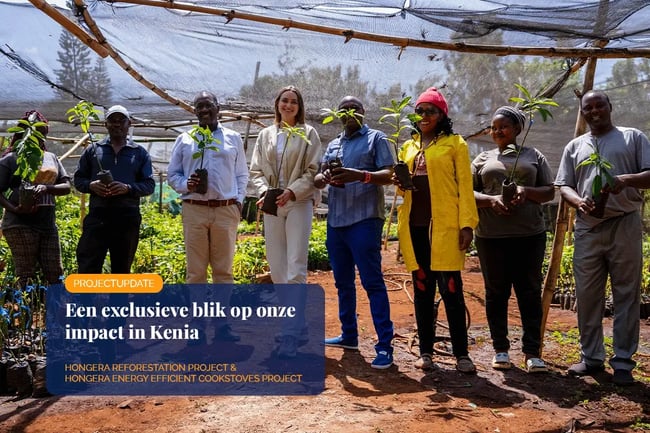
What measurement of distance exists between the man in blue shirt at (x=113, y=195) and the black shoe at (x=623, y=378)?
10.4ft

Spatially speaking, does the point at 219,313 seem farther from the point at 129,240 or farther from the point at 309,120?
the point at 309,120

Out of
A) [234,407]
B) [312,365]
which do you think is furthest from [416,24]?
[234,407]

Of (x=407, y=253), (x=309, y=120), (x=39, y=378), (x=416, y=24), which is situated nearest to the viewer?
(x=39, y=378)

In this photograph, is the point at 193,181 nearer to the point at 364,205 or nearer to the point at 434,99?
the point at 364,205

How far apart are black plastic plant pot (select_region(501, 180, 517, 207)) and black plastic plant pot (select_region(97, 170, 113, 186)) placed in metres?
2.46

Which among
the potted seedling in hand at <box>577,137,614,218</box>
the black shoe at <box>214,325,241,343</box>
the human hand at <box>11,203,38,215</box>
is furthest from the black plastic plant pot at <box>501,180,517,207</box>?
the human hand at <box>11,203,38,215</box>

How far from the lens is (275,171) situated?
158 inches

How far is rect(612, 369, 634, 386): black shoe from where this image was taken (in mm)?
3482

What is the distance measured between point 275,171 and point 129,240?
44.1 inches

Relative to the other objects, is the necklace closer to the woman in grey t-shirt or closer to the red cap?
the red cap

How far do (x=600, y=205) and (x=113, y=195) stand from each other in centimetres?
305

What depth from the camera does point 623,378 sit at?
350cm

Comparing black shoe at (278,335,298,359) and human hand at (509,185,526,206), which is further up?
human hand at (509,185,526,206)

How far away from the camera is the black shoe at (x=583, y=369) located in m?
3.70
